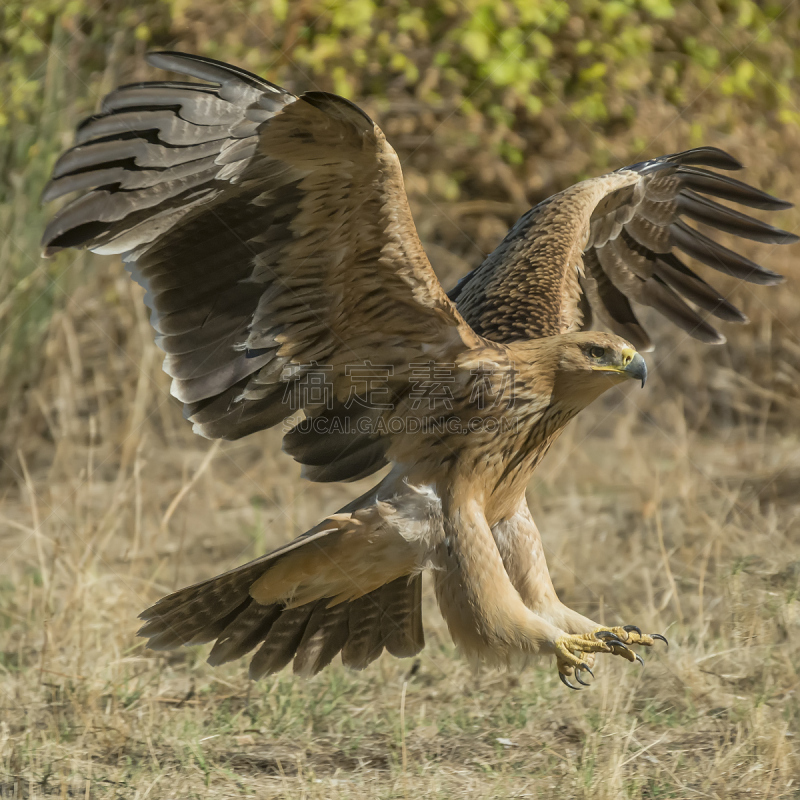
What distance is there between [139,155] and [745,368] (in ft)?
19.0

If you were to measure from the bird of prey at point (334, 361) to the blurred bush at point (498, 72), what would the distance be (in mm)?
3610

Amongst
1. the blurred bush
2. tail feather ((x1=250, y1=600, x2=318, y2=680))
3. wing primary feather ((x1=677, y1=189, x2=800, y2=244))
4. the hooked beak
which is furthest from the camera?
the blurred bush

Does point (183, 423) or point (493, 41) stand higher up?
point (493, 41)

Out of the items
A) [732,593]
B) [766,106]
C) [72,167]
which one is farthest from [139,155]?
[766,106]

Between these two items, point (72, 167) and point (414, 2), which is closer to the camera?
point (72, 167)

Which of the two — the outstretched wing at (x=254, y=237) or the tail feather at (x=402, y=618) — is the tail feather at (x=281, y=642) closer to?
the tail feather at (x=402, y=618)

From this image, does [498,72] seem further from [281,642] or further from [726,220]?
[281,642]

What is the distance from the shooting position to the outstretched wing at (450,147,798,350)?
14.6 feet

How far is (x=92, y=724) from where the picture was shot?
375cm

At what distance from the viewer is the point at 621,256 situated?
204 inches

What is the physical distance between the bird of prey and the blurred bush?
11.8ft

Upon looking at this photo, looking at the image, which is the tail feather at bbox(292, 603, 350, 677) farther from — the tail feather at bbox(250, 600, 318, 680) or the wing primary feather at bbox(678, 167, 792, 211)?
the wing primary feather at bbox(678, 167, 792, 211)

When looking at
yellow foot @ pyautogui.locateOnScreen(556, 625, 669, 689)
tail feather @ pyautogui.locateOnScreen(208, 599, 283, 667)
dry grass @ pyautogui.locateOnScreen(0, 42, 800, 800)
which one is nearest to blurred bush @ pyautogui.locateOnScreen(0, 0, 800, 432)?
dry grass @ pyautogui.locateOnScreen(0, 42, 800, 800)

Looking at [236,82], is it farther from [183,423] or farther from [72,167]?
[183,423]
